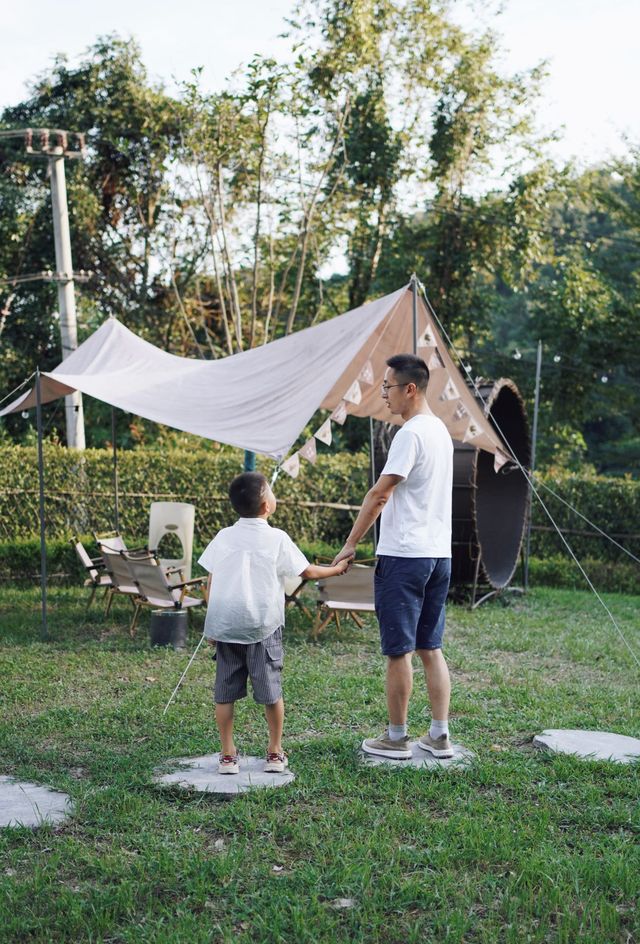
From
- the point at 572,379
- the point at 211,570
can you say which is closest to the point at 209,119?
the point at 572,379

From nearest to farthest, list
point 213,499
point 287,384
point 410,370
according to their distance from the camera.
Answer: point 410,370 < point 287,384 < point 213,499

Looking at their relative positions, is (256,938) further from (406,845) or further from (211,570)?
(211,570)

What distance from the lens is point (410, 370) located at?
4570 mm

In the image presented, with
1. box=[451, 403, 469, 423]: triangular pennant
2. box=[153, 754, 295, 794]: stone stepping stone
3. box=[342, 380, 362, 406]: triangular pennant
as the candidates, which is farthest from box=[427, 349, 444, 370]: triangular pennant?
box=[153, 754, 295, 794]: stone stepping stone

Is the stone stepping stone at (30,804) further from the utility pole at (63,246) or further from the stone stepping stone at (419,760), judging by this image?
the utility pole at (63,246)

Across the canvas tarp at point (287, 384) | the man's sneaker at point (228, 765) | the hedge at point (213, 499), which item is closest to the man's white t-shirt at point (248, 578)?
the man's sneaker at point (228, 765)

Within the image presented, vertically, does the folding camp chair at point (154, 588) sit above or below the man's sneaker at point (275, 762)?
above

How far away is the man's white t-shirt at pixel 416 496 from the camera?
14.5ft

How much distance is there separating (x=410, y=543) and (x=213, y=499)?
9.12 meters

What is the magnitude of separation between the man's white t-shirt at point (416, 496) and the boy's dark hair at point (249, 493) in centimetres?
57

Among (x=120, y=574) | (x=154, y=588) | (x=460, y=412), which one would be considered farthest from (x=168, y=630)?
(x=460, y=412)

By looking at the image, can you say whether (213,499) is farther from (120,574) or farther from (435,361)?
(435,361)

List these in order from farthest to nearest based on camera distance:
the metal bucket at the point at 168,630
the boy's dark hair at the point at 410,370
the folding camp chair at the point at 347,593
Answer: the folding camp chair at the point at 347,593 → the metal bucket at the point at 168,630 → the boy's dark hair at the point at 410,370

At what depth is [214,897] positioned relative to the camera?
3166mm
